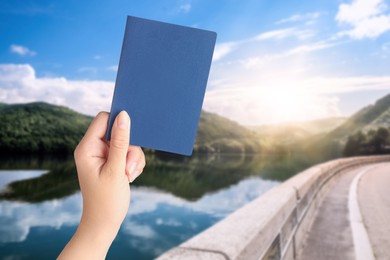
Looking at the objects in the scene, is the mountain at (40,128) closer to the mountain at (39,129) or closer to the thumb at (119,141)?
the mountain at (39,129)

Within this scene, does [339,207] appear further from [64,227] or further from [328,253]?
[64,227]

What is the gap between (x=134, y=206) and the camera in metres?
99.1

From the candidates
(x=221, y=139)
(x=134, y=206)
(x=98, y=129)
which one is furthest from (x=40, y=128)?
(x=98, y=129)

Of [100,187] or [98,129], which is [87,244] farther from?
[98,129]

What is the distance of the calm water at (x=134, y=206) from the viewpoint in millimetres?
58781

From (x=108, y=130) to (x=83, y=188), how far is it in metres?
0.18

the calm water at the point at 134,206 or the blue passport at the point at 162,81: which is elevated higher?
the blue passport at the point at 162,81

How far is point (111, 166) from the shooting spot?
1.11 metres

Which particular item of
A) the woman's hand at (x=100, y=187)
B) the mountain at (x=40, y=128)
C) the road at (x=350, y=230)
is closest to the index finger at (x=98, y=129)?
the woman's hand at (x=100, y=187)

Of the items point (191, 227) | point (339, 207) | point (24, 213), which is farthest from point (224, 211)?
point (339, 207)

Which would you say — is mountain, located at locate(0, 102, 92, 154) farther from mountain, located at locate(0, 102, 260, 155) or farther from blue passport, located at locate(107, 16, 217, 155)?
blue passport, located at locate(107, 16, 217, 155)

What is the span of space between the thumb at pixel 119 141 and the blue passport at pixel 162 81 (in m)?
0.05

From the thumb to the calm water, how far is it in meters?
34.9

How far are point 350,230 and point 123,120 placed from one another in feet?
23.3
